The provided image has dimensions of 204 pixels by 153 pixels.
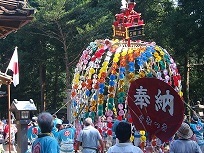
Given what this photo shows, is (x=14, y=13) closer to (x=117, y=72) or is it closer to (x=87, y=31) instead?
(x=117, y=72)

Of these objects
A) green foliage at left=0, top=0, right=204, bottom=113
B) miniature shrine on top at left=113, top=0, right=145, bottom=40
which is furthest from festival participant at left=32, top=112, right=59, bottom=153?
green foliage at left=0, top=0, right=204, bottom=113

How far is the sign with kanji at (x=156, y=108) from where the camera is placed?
6.97 m

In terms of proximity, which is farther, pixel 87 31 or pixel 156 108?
pixel 87 31

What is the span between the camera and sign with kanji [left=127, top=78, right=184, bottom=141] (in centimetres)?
697

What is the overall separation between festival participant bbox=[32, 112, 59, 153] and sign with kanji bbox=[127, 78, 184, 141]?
6.24 ft

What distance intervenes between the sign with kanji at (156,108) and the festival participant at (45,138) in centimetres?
190

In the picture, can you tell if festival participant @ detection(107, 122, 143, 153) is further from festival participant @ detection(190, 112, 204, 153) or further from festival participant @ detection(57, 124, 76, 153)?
festival participant @ detection(190, 112, 204, 153)

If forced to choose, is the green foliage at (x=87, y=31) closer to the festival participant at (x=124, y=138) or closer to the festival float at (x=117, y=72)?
the festival float at (x=117, y=72)

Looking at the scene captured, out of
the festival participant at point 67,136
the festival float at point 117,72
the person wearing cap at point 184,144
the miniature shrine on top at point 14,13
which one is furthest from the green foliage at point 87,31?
the person wearing cap at point 184,144

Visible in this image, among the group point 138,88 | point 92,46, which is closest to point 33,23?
point 92,46

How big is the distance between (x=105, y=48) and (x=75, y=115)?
200 cm

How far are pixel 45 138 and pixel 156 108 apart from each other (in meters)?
2.28

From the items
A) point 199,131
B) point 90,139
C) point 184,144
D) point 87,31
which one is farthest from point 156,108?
point 87,31

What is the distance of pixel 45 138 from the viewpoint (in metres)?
5.62
